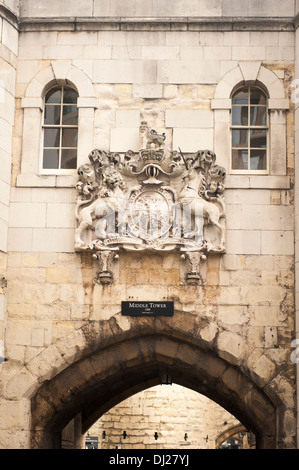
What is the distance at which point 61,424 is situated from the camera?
542 inches

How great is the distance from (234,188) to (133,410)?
9028 millimetres

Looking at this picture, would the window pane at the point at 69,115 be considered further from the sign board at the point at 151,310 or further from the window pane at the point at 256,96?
the sign board at the point at 151,310

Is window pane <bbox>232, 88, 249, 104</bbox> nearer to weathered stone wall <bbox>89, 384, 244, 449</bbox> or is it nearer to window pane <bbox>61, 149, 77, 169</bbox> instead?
window pane <bbox>61, 149, 77, 169</bbox>

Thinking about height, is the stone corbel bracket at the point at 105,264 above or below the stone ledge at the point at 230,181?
below

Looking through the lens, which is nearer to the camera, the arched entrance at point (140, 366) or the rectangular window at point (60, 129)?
the arched entrance at point (140, 366)

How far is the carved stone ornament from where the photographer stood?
12922 mm

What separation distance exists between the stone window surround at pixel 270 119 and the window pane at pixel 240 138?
0.18 metres

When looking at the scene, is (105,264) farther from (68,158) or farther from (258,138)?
(258,138)

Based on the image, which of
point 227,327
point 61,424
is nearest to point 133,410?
point 61,424

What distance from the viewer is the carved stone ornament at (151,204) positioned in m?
12.9

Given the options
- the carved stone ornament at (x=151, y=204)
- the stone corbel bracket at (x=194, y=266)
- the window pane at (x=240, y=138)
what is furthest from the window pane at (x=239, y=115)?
the stone corbel bracket at (x=194, y=266)

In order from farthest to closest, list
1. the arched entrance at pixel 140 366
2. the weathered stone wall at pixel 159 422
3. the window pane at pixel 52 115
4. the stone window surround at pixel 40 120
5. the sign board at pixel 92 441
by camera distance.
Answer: the sign board at pixel 92 441 → the weathered stone wall at pixel 159 422 → the window pane at pixel 52 115 → the stone window surround at pixel 40 120 → the arched entrance at pixel 140 366

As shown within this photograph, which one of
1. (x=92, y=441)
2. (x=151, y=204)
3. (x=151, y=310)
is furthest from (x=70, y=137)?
(x=92, y=441)
